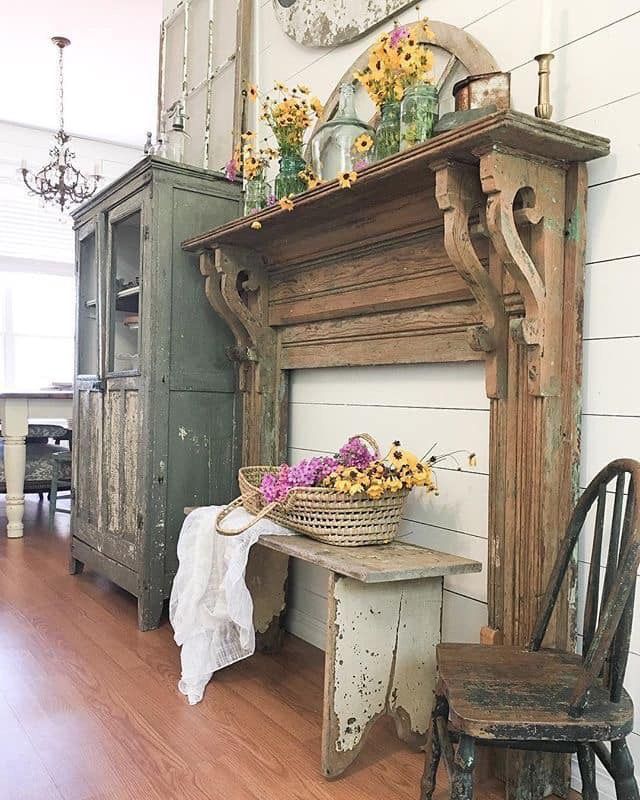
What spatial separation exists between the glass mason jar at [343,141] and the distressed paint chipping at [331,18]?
0.32 metres

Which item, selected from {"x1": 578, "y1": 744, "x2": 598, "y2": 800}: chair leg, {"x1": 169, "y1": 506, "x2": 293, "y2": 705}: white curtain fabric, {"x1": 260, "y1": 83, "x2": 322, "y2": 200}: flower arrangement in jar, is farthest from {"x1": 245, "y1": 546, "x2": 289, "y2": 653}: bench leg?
{"x1": 578, "y1": 744, "x2": 598, "y2": 800}: chair leg

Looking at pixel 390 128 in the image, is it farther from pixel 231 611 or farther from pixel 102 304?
pixel 102 304

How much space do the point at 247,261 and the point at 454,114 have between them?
106 centimetres

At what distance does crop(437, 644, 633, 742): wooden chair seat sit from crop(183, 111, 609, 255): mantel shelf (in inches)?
39.8

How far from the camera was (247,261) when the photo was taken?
2.51 meters

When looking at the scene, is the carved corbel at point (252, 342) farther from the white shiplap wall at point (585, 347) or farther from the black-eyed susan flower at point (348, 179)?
the black-eyed susan flower at point (348, 179)

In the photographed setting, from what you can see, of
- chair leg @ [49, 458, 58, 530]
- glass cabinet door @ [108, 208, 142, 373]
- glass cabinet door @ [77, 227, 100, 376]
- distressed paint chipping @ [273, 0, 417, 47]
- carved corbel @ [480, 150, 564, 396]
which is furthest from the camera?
chair leg @ [49, 458, 58, 530]

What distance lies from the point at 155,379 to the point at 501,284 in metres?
1.40

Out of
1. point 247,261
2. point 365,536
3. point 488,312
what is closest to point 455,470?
point 365,536

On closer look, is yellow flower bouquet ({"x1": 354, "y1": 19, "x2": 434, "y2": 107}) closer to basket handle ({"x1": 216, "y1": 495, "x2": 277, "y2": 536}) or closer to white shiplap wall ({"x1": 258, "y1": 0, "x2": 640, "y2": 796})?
white shiplap wall ({"x1": 258, "y1": 0, "x2": 640, "y2": 796})

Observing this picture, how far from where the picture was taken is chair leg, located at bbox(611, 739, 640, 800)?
112 cm

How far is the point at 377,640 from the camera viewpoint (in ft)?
5.49

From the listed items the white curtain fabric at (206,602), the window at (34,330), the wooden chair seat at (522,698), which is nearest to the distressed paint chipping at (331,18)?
the white curtain fabric at (206,602)

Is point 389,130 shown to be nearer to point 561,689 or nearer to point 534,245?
point 534,245
